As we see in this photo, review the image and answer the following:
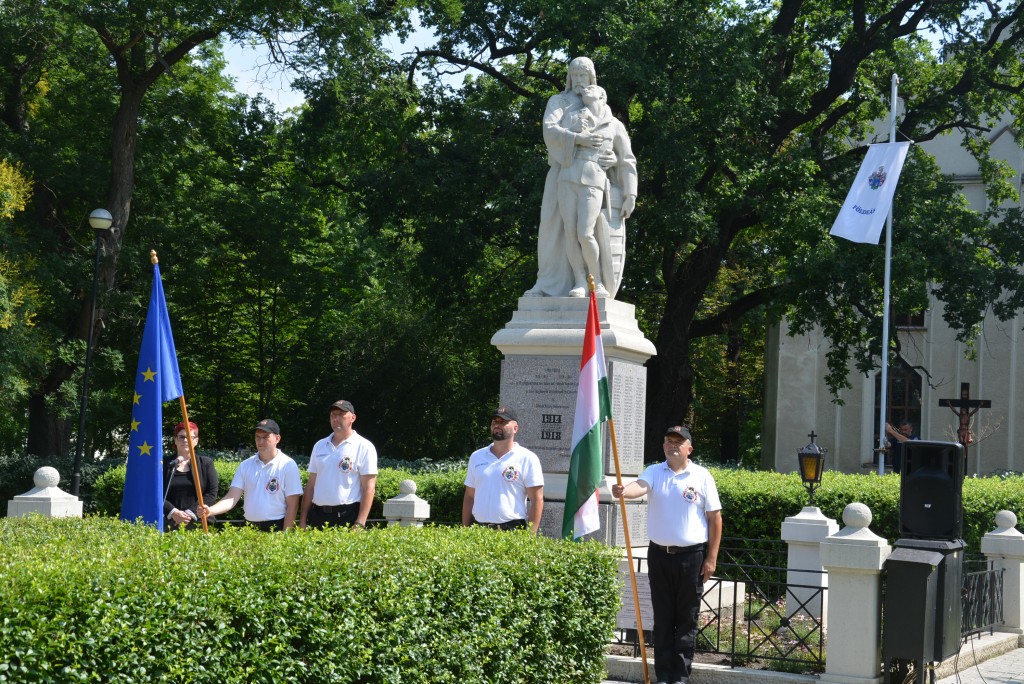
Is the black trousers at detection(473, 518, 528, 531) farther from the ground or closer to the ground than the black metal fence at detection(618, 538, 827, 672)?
farther from the ground

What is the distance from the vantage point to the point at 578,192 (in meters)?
13.0

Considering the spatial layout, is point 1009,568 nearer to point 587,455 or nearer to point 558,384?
point 558,384

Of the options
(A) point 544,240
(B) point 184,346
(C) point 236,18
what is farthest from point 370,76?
(A) point 544,240

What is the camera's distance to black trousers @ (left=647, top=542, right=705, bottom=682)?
897cm

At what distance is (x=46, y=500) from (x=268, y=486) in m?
2.67

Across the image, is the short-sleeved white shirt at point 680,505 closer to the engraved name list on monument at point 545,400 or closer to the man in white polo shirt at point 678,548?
the man in white polo shirt at point 678,548

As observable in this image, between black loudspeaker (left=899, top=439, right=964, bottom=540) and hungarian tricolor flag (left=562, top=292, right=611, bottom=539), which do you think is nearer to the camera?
hungarian tricolor flag (left=562, top=292, right=611, bottom=539)

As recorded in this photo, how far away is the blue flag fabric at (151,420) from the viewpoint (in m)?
8.49

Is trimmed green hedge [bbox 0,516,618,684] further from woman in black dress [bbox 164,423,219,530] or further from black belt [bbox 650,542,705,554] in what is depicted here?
woman in black dress [bbox 164,423,219,530]

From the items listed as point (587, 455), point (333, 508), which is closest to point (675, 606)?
point (587, 455)

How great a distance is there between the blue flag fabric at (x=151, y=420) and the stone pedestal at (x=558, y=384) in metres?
3.97

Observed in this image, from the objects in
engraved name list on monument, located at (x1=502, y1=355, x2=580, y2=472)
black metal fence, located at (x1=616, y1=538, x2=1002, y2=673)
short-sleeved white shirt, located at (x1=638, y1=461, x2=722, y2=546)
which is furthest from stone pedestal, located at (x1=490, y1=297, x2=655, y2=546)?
short-sleeved white shirt, located at (x1=638, y1=461, x2=722, y2=546)

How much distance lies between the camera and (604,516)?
39.7ft

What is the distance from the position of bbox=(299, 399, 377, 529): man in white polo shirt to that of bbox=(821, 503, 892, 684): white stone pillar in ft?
11.5
